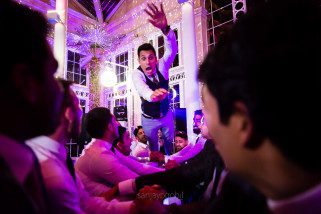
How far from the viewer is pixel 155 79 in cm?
369

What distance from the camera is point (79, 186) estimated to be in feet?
5.43

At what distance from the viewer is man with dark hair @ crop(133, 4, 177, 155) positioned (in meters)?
3.52

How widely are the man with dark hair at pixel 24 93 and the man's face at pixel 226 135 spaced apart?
45cm

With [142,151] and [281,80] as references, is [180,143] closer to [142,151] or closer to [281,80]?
[142,151]

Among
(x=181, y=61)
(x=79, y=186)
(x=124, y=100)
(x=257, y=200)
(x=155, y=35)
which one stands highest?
(x=155, y=35)

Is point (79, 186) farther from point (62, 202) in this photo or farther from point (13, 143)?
point (13, 143)

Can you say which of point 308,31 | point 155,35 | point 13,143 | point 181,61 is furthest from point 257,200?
point 155,35

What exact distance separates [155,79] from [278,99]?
3.19 metres

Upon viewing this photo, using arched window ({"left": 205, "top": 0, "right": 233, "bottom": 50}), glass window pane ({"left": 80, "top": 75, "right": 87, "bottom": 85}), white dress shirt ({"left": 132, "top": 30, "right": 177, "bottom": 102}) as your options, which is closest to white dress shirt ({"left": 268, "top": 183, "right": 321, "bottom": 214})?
white dress shirt ({"left": 132, "top": 30, "right": 177, "bottom": 102})

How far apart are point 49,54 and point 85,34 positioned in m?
9.08

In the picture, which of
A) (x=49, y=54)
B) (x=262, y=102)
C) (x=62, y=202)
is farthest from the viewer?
(x=62, y=202)

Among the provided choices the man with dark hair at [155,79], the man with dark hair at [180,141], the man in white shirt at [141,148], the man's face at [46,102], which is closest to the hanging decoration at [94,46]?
the man in white shirt at [141,148]

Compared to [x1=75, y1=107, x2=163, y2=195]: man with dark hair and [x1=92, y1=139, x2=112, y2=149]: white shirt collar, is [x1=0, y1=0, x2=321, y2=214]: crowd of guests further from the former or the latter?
[x1=92, y1=139, x2=112, y2=149]: white shirt collar

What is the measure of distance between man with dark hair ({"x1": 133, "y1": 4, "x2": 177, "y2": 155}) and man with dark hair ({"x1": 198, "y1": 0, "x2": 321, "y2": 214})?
288 cm
